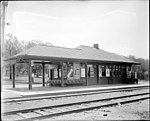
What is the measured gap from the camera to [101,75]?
16078 mm

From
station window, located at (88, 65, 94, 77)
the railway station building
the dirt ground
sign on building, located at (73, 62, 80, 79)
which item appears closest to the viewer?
the dirt ground

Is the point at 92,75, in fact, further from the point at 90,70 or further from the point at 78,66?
the point at 78,66

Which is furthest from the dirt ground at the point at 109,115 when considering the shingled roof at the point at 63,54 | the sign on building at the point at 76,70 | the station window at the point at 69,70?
the sign on building at the point at 76,70

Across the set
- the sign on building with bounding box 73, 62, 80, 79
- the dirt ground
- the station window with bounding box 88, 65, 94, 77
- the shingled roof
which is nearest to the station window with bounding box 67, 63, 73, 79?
the sign on building with bounding box 73, 62, 80, 79

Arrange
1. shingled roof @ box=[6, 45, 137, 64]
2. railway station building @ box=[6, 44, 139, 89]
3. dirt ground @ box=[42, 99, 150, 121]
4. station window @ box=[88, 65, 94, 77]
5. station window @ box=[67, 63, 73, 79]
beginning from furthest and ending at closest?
station window @ box=[88, 65, 94, 77] < station window @ box=[67, 63, 73, 79] < railway station building @ box=[6, 44, 139, 89] < shingled roof @ box=[6, 45, 137, 64] < dirt ground @ box=[42, 99, 150, 121]

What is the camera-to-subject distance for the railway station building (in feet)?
41.9

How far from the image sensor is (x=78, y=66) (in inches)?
568

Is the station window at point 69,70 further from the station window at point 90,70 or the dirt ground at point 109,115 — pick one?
the dirt ground at point 109,115

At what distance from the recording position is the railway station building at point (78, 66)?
12.8 m

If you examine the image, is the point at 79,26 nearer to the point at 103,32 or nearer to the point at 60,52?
the point at 103,32

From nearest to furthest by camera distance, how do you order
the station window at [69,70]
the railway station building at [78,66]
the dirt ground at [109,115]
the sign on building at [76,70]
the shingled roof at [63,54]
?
the dirt ground at [109,115]
the shingled roof at [63,54]
the railway station building at [78,66]
the station window at [69,70]
the sign on building at [76,70]

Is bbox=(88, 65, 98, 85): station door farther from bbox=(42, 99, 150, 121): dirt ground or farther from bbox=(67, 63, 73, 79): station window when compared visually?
bbox=(42, 99, 150, 121): dirt ground

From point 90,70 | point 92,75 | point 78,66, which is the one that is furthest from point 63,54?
point 92,75

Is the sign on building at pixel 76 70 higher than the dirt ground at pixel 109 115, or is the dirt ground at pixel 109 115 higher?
the sign on building at pixel 76 70
